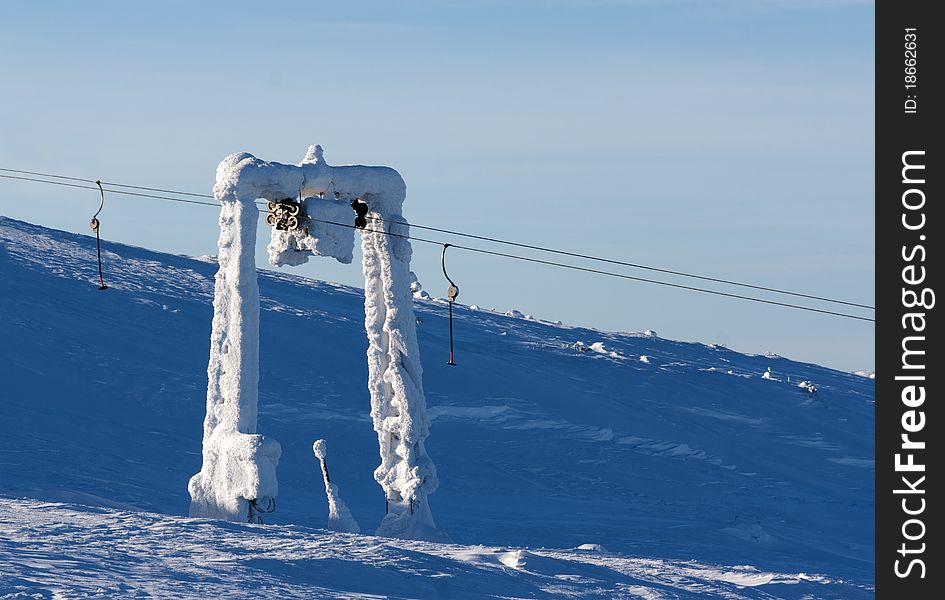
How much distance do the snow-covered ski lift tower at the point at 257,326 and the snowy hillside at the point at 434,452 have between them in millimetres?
1277

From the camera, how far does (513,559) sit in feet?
68.2

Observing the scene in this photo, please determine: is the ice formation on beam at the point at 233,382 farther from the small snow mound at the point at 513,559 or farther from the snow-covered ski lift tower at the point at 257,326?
the small snow mound at the point at 513,559

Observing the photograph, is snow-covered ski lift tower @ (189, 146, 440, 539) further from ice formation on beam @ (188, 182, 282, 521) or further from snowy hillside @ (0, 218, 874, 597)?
snowy hillside @ (0, 218, 874, 597)

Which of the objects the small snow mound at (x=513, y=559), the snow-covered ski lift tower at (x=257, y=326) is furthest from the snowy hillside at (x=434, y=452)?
the snow-covered ski lift tower at (x=257, y=326)

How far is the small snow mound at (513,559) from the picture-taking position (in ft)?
67.5

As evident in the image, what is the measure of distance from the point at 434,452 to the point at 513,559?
1672 centimetres

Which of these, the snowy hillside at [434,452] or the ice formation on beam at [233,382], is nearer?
the snowy hillside at [434,452]

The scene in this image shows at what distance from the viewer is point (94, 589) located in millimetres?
16547

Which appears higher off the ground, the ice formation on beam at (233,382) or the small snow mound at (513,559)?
the ice formation on beam at (233,382)

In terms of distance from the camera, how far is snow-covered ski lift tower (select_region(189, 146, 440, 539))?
888 inches

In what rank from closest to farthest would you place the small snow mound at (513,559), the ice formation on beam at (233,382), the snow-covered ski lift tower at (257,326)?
the small snow mound at (513,559) → the ice formation on beam at (233,382) → the snow-covered ski lift tower at (257,326)

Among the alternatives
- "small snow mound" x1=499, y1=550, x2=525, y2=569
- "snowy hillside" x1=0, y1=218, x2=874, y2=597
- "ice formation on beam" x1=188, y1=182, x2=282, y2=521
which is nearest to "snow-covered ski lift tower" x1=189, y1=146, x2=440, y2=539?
"ice formation on beam" x1=188, y1=182, x2=282, y2=521

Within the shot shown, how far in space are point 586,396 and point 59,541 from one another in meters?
25.8
